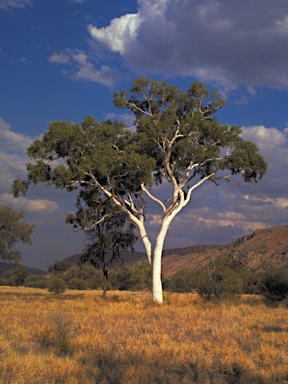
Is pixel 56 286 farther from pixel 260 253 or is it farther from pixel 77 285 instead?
pixel 260 253

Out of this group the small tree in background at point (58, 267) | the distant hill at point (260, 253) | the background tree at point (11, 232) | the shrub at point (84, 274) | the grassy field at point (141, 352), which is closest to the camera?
the grassy field at point (141, 352)

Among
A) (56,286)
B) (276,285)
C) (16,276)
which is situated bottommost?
(56,286)

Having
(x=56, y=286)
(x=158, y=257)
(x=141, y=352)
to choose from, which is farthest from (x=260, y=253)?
(x=141, y=352)

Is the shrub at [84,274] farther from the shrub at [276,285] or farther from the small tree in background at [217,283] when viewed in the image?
the small tree in background at [217,283]

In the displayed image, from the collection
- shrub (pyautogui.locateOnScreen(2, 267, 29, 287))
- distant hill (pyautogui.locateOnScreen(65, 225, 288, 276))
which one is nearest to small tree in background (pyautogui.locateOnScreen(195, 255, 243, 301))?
distant hill (pyautogui.locateOnScreen(65, 225, 288, 276))

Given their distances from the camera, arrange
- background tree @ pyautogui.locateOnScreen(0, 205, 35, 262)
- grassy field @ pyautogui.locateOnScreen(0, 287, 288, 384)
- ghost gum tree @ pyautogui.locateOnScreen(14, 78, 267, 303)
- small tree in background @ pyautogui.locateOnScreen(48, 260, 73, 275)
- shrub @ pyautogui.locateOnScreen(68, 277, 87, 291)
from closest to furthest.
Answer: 1. grassy field @ pyautogui.locateOnScreen(0, 287, 288, 384)
2. ghost gum tree @ pyautogui.locateOnScreen(14, 78, 267, 303)
3. background tree @ pyautogui.locateOnScreen(0, 205, 35, 262)
4. shrub @ pyautogui.locateOnScreen(68, 277, 87, 291)
5. small tree in background @ pyautogui.locateOnScreen(48, 260, 73, 275)

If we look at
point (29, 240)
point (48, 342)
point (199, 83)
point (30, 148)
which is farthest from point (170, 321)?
point (29, 240)

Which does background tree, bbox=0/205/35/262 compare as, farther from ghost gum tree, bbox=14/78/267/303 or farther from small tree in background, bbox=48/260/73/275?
small tree in background, bbox=48/260/73/275

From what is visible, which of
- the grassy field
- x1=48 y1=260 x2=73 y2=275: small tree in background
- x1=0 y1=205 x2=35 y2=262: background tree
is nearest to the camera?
the grassy field

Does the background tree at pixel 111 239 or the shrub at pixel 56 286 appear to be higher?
the background tree at pixel 111 239

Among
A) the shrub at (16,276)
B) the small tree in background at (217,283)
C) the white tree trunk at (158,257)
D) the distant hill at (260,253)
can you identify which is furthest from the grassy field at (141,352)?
the shrub at (16,276)

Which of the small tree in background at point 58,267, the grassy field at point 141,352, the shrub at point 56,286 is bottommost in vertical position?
the grassy field at point 141,352

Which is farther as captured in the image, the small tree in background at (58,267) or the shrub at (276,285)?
the small tree in background at (58,267)

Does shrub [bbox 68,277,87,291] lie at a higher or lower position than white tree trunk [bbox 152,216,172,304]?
lower
